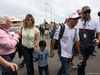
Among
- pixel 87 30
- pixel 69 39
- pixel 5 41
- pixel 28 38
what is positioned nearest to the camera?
pixel 5 41

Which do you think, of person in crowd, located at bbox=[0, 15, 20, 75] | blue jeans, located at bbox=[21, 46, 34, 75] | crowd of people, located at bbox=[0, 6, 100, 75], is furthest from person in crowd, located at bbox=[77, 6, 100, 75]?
person in crowd, located at bbox=[0, 15, 20, 75]

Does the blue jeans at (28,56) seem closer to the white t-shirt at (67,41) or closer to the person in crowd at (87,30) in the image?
the white t-shirt at (67,41)

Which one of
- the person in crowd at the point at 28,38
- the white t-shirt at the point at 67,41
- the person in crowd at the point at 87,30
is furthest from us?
the person in crowd at the point at 28,38

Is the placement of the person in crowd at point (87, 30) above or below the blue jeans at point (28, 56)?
above

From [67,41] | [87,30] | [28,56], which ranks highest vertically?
[87,30]

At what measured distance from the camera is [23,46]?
2.40m

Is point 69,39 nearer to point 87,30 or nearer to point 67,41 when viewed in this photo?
point 67,41

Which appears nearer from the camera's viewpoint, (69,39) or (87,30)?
(69,39)

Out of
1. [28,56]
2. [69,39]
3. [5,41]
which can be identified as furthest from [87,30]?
[5,41]

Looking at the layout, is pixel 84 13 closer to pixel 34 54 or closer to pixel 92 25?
pixel 92 25

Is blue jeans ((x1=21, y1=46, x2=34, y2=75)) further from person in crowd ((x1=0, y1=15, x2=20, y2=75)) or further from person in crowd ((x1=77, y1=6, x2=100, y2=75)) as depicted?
person in crowd ((x1=77, y1=6, x2=100, y2=75))

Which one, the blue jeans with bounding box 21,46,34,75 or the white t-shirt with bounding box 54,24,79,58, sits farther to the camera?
the blue jeans with bounding box 21,46,34,75

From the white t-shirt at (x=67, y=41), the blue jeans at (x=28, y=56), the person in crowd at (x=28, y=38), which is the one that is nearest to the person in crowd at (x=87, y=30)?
the white t-shirt at (x=67, y=41)

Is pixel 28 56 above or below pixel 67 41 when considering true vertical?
below
